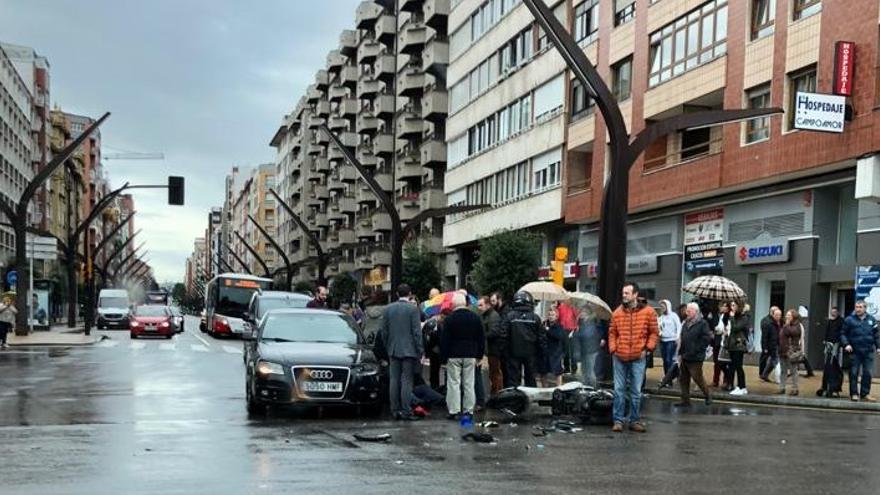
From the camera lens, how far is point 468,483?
7.50 meters

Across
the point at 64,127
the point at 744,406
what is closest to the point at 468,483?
the point at 744,406

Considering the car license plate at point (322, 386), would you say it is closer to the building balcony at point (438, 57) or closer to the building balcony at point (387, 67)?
the building balcony at point (438, 57)

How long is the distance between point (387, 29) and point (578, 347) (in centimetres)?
5868

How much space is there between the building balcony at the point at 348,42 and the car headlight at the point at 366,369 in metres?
76.3

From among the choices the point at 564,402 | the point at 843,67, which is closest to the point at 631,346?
the point at 564,402

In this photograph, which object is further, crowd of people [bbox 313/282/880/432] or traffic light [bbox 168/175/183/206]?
traffic light [bbox 168/175/183/206]

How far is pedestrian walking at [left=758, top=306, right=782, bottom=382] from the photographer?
18047mm

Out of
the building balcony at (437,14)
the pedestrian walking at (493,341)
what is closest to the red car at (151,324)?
the pedestrian walking at (493,341)

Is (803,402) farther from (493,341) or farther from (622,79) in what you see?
(622,79)

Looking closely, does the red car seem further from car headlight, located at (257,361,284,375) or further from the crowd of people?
car headlight, located at (257,361,284,375)

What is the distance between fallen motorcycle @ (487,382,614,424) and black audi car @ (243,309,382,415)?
1730mm

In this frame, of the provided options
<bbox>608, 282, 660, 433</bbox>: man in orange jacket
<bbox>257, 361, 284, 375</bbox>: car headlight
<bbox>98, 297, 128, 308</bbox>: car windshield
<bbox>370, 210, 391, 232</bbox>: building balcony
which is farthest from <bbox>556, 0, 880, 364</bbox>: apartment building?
<bbox>370, 210, 391, 232</bbox>: building balcony

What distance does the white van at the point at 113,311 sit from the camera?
5181 cm

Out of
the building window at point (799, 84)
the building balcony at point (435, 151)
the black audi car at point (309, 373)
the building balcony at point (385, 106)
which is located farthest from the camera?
the building balcony at point (385, 106)
